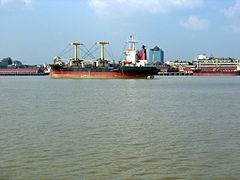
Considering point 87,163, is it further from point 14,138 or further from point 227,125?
point 227,125

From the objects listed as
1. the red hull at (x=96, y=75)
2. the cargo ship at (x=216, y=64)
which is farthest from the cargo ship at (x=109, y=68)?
the cargo ship at (x=216, y=64)

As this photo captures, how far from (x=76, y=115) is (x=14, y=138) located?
526cm

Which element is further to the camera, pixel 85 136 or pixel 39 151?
pixel 85 136

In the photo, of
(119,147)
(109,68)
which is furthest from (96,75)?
(119,147)

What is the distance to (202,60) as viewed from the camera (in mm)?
155250

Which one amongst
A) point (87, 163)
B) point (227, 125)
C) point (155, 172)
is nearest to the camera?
point (155, 172)

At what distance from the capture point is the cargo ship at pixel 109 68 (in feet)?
204

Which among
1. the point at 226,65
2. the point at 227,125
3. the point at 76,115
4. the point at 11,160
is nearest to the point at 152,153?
the point at 11,160

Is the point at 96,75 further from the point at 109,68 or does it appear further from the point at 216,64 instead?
the point at 216,64

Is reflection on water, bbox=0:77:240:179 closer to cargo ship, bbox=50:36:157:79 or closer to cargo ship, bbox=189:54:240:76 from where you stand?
cargo ship, bbox=50:36:157:79

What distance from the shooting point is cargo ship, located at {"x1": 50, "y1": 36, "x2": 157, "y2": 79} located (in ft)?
204

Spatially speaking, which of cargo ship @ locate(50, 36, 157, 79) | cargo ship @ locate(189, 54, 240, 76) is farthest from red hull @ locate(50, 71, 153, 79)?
cargo ship @ locate(189, 54, 240, 76)

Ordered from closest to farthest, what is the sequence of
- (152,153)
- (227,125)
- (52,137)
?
(152,153) → (52,137) → (227,125)

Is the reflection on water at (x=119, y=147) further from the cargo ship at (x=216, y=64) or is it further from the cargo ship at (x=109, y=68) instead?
the cargo ship at (x=216, y=64)
